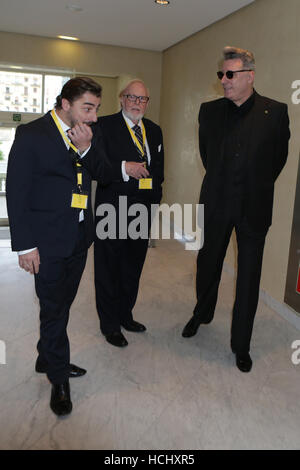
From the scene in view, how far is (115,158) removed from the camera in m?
2.64

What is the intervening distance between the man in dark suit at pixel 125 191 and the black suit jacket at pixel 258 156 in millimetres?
396

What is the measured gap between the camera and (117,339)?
2.85 m

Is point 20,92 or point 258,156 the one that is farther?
point 20,92

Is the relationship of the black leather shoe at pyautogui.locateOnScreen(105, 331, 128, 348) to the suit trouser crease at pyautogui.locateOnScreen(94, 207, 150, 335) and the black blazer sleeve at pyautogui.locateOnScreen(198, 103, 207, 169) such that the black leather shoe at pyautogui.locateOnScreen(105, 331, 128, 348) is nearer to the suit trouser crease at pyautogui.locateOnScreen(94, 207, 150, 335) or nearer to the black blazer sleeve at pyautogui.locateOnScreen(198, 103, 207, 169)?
the suit trouser crease at pyautogui.locateOnScreen(94, 207, 150, 335)

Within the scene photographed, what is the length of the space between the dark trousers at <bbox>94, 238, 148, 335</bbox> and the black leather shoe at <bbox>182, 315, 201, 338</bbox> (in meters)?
0.46

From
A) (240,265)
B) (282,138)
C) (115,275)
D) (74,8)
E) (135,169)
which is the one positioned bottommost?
(115,275)

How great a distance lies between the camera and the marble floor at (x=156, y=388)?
1.99m

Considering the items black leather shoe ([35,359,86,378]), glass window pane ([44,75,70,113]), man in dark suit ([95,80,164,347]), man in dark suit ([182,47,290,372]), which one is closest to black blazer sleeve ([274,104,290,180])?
man in dark suit ([182,47,290,372])

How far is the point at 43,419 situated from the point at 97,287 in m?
0.94

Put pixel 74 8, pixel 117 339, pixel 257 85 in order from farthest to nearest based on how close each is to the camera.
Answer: pixel 74 8, pixel 257 85, pixel 117 339

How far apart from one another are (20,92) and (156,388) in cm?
531

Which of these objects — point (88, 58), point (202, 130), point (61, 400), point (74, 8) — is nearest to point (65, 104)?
point (202, 130)

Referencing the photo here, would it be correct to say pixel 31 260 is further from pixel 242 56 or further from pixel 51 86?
pixel 51 86

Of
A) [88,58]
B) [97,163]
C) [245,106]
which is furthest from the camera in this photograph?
[88,58]
